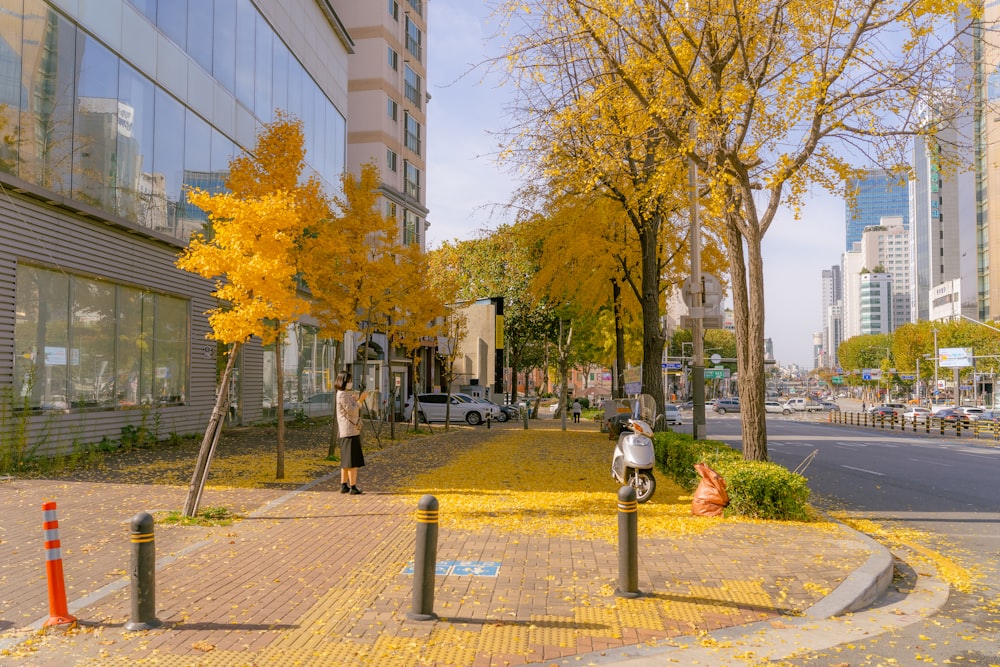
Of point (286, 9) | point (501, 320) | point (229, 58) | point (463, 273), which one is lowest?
point (501, 320)

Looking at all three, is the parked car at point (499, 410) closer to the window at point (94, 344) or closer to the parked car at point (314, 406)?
the parked car at point (314, 406)

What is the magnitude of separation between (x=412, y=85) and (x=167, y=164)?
31.8m

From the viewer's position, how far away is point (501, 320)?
49.2 meters

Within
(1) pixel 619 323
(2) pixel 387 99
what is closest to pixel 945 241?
(2) pixel 387 99

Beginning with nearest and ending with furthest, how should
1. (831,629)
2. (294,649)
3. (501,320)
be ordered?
(294,649) → (831,629) → (501,320)

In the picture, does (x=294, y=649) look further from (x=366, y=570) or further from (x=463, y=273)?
(x=463, y=273)

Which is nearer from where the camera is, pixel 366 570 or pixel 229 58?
pixel 366 570

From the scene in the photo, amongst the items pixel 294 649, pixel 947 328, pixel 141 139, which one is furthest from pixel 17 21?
pixel 947 328

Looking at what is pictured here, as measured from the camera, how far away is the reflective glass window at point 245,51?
973 inches

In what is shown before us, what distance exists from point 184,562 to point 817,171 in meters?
10.3

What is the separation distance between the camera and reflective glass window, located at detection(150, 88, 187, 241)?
19.6 meters

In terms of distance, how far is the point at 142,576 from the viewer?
228 inches

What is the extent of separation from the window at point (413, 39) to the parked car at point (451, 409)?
23.1 m

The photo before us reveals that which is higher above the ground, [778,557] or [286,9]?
[286,9]
